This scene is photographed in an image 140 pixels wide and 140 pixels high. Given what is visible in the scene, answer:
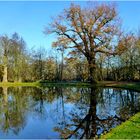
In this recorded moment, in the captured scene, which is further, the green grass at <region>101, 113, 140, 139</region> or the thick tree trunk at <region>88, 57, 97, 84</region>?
the thick tree trunk at <region>88, 57, 97, 84</region>

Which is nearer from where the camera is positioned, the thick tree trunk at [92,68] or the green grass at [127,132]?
the green grass at [127,132]

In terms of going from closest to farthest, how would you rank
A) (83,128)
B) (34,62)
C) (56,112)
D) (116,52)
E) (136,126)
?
1. (136,126)
2. (83,128)
3. (56,112)
4. (116,52)
5. (34,62)

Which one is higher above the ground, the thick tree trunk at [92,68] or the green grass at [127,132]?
the thick tree trunk at [92,68]

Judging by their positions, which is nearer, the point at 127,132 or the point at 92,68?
the point at 127,132

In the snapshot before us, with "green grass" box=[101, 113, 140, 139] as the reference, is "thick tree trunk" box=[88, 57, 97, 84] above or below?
above

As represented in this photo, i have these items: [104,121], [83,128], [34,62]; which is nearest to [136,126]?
[83,128]

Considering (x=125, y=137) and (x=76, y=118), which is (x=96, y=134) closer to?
(x=125, y=137)

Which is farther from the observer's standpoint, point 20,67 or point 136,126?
point 20,67

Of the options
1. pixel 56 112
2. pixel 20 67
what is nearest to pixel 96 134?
pixel 56 112

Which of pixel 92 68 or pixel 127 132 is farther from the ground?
pixel 92 68

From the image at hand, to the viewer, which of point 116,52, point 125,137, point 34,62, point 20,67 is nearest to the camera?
point 125,137

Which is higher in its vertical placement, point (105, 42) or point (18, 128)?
point (105, 42)

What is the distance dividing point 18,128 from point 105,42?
33.2 m

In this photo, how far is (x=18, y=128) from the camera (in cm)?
1596
